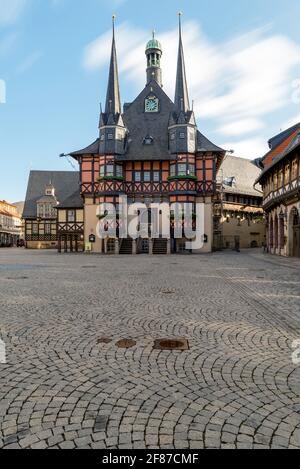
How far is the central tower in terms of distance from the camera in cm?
4903

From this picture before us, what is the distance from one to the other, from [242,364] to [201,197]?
1217 inches

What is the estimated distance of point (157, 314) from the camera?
7.63 m

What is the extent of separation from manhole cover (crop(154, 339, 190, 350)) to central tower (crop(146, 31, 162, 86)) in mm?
49337

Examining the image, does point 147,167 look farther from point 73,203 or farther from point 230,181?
point 230,181

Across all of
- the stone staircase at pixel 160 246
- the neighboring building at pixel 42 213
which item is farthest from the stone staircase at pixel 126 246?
the neighboring building at pixel 42 213

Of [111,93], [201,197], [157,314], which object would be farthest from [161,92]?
[157,314]

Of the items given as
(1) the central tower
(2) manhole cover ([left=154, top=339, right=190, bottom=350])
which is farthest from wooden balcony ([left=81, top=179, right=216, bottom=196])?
(2) manhole cover ([left=154, top=339, right=190, bottom=350])

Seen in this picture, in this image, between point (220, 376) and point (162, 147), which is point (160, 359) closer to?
point (220, 376)

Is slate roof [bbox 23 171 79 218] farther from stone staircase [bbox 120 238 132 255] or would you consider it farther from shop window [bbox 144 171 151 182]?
stone staircase [bbox 120 238 132 255]

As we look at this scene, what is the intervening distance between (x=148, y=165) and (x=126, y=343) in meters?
30.9

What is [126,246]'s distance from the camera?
33500 mm

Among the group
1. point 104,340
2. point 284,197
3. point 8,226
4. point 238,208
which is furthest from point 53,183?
point 104,340

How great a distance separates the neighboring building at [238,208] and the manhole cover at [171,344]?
39.0 meters

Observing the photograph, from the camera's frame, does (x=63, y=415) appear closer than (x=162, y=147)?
Yes
